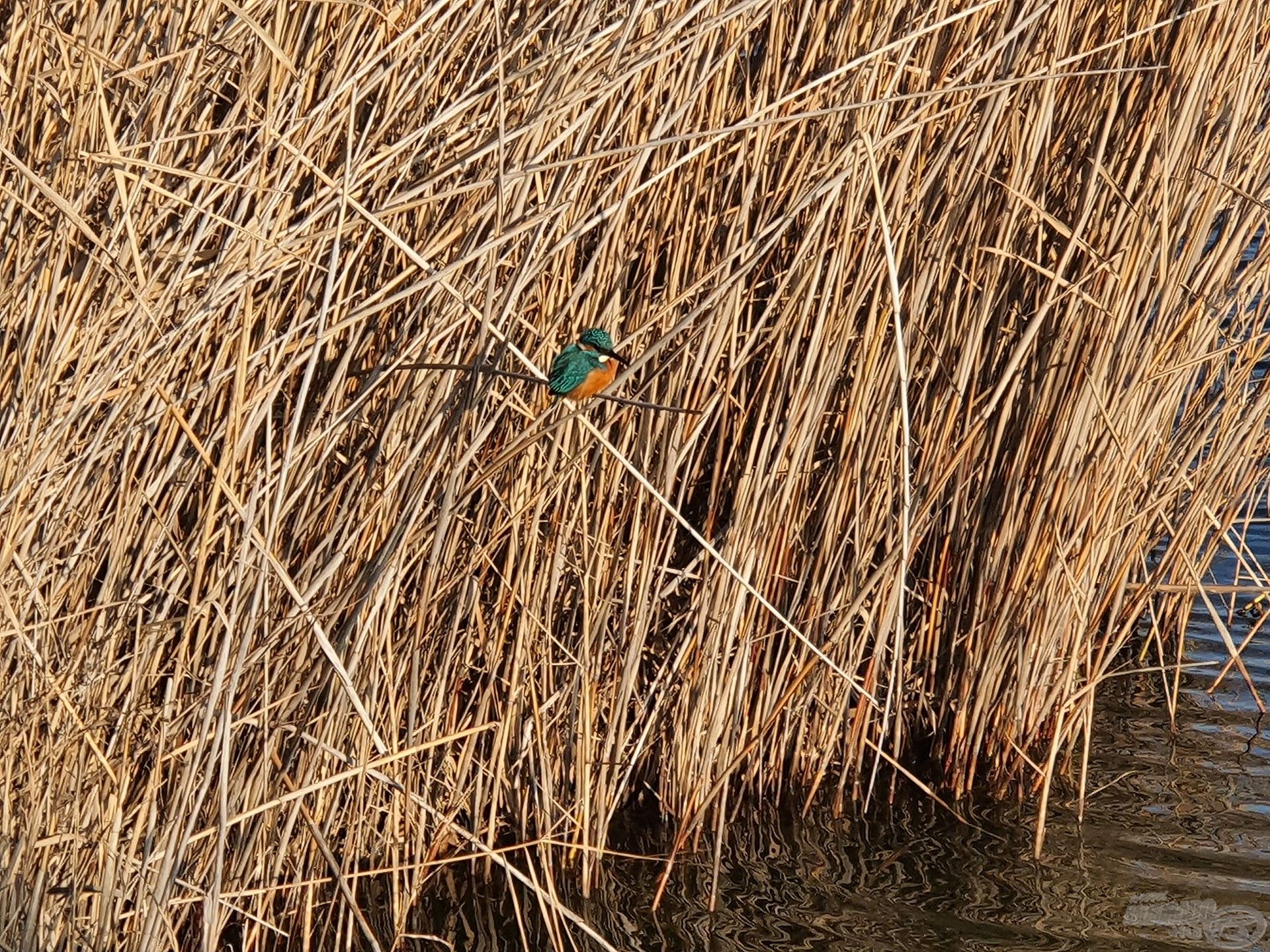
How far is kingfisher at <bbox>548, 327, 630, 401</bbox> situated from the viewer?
8.16 ft

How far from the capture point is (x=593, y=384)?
251 cm

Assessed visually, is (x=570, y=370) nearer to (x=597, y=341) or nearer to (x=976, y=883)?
(x=597, y=341)

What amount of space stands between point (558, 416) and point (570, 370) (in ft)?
0.44

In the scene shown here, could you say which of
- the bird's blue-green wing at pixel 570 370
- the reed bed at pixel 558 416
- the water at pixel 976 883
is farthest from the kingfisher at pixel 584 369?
the water at pixel 976 883

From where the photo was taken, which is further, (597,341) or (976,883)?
(976,883)

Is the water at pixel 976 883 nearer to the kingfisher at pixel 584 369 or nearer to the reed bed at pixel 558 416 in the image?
the reed bed at pixel 558 416

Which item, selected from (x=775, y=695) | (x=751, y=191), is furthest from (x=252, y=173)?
(x=775, y=695)

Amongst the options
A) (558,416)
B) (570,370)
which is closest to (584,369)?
(570,370)

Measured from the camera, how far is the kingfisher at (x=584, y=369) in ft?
8.16

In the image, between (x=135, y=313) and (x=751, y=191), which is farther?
(x=751, y=191)

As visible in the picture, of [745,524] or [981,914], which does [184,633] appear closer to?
[745,524]

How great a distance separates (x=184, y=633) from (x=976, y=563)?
204cm

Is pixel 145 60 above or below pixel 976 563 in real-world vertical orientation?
above

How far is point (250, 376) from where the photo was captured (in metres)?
2.43
